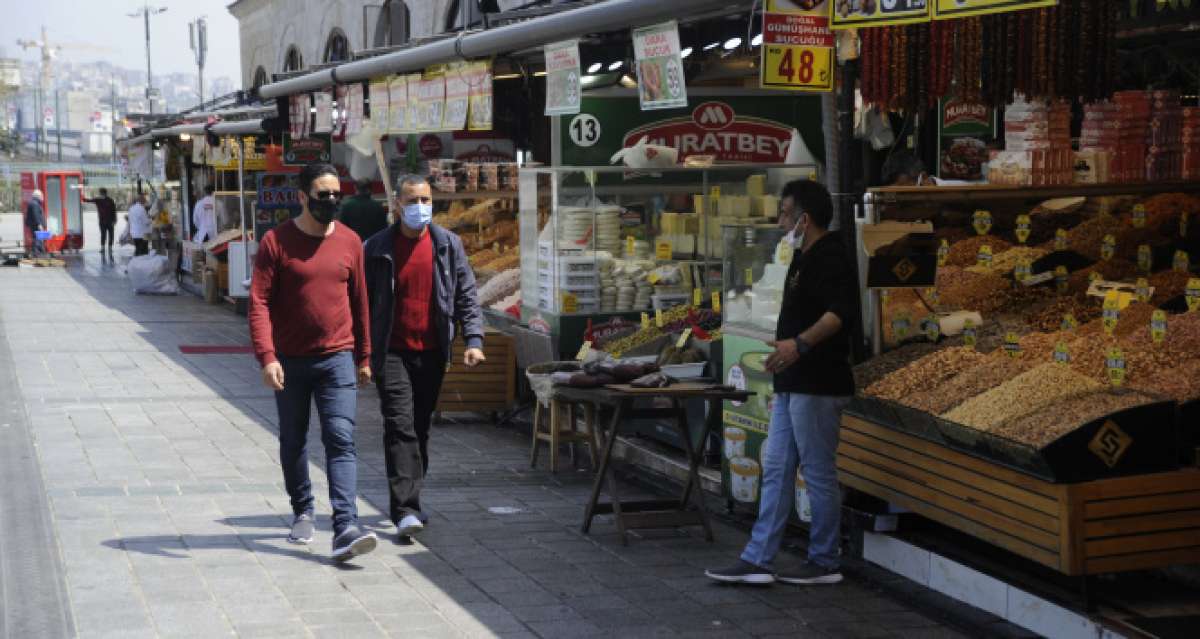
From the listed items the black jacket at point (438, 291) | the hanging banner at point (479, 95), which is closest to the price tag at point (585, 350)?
the black jacket at point (438, 291)

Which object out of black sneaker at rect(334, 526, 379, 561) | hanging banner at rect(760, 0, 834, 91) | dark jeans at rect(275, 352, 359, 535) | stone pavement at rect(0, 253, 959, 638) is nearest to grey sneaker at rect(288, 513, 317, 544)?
stone pavement at rect(0, 253, 959, 638)

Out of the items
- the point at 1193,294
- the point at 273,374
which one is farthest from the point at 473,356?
the point at 1193,294

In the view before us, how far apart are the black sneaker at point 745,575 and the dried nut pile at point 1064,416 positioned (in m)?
1.28

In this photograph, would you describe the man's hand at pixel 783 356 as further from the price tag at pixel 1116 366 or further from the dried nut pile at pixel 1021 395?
the price tag at pixel 1116 366

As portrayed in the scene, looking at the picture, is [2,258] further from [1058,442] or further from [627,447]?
[1058,442]

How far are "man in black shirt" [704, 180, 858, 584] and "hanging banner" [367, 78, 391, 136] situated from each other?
8085 mm

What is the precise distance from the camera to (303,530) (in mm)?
7512

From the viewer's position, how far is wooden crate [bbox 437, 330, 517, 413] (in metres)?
11.5

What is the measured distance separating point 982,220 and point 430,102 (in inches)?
239

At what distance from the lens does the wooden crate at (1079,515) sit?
5.66 meters

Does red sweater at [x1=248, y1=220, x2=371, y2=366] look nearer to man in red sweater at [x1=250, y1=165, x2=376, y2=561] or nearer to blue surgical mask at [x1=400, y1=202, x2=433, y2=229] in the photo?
man in red sweater at [x1=250, y1=165, x2=376, y2=561]

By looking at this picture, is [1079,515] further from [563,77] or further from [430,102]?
[430,102]

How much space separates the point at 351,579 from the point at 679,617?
62.6 inches

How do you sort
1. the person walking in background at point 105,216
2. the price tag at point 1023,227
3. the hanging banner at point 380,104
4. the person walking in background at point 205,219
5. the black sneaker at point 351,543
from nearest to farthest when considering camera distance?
the black sneaker at point 351,543 → the price tag at point 1023,227 → the hanging banner at point 380,104 → the person walking in background at point 205,219 → the person walking in background at point 105,216
